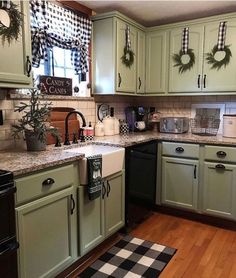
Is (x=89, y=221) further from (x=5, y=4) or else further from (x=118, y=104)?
(x=118, y=104)

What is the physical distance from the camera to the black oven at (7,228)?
1366 mm

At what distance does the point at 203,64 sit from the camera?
2943mm

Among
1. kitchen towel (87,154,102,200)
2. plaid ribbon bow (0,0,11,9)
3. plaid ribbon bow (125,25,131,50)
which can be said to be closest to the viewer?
plaid ribbon bow (0,0,11,9)

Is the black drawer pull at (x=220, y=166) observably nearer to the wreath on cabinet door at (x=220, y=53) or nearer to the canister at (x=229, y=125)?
the canister at (x=229, y=125)

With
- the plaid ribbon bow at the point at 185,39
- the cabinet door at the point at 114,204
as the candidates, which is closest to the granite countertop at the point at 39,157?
the cabinet door at the point at 114,204

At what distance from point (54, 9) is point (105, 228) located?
2.02 meters

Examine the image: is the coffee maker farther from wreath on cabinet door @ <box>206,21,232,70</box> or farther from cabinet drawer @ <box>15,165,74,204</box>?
cabinet drawer @ <box>15,165,74,204</box>

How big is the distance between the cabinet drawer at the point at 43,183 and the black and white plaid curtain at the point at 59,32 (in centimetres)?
106

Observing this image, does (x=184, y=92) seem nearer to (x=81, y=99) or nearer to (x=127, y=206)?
(x=81, y=99)

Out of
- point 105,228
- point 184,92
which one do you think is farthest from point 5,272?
point 184,92

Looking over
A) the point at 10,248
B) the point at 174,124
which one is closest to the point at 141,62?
the point at 174,124

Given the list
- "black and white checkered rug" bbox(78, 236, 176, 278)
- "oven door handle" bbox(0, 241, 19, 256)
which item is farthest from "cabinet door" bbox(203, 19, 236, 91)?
"oven door handle" bbox(0, 241, 19, 256)

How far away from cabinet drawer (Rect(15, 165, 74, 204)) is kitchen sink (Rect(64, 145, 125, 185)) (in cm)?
10

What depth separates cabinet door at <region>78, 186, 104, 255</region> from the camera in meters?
1.98
